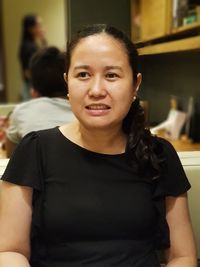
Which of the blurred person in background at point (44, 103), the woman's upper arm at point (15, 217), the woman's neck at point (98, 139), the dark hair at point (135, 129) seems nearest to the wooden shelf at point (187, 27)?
the blurred person in background at point (44, 103)

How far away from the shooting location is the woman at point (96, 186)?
1.03m

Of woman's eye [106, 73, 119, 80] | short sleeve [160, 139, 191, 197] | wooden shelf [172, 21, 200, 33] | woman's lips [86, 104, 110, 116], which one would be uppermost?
wooden shelf [172, 21, 200, 33]

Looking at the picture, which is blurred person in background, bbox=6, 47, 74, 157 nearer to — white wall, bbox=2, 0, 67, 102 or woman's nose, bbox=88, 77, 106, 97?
woman's nose, bbox=88, 77, 106, 97

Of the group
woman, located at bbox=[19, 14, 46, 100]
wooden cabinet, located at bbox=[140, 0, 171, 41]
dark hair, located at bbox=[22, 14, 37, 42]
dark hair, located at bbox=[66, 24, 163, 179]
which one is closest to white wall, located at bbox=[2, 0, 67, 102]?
woman, located at bbox=[19, 14, 46, 100]

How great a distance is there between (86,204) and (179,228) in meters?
0.28

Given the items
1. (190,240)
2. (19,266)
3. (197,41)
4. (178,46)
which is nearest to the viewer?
(19,266)

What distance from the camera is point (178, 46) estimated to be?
1.76 meters

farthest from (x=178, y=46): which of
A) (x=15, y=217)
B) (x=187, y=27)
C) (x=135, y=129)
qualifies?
(x=15, y=217)

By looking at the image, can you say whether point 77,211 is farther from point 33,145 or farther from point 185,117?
point 185,117

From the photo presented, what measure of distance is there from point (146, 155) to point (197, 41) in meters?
0.64

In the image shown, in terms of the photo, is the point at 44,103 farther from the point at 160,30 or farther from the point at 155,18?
the point at 155,18

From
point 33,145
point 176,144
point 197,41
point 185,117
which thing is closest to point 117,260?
point 33,145

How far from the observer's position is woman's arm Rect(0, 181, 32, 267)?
1.04 metres

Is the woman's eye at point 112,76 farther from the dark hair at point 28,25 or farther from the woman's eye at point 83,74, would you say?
the dark hair at point 28,25
